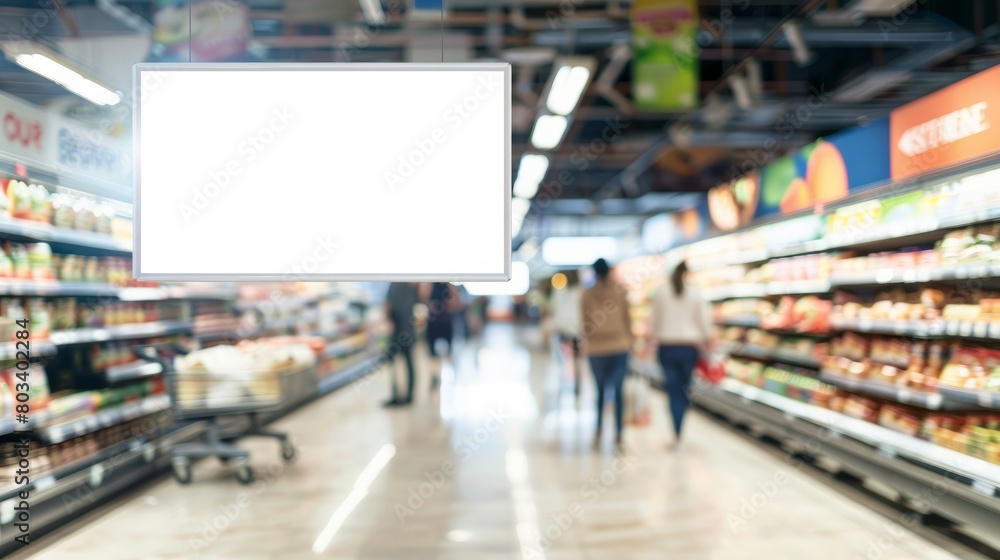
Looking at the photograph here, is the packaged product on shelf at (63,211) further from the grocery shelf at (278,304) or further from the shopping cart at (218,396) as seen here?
the grocery shelf at (278,304)

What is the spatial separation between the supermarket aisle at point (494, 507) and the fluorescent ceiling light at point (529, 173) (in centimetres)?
474

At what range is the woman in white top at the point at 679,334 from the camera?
6801mm

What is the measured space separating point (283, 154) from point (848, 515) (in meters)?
3.93

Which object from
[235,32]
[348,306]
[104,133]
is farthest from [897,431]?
[348,306]

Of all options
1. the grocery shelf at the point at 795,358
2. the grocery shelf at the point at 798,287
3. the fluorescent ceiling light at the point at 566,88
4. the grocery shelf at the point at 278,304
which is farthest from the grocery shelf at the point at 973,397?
the grocery shelf at the point at 278,304

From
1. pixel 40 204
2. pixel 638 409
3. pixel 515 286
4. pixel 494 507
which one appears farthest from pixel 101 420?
pixel 515 286

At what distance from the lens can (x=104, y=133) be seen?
575 centimetres

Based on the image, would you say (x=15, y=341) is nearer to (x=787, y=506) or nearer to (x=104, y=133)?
(x=104, y=133)

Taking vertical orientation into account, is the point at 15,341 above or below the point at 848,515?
above

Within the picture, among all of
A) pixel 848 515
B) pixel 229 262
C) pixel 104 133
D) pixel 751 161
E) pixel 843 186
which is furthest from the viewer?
pixel 751 161

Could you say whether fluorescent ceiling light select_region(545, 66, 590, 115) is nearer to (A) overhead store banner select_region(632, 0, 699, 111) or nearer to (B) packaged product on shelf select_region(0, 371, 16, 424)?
(A) overhead store banner select_region(632, 0, 699, 111)

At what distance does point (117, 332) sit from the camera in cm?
560

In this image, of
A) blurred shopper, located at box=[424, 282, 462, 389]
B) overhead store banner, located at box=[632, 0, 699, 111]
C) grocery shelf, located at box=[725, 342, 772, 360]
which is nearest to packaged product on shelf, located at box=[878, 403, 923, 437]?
grocery shelf, located at box=[725, 342, 772, 360]

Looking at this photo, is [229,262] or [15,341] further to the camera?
[15,341]
